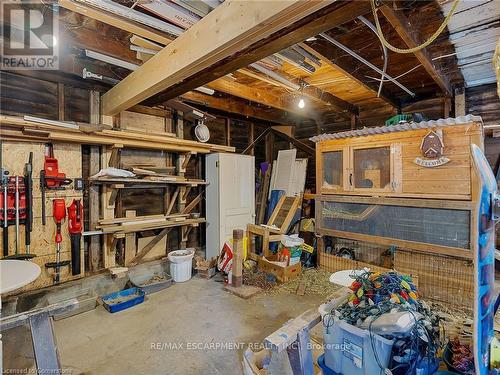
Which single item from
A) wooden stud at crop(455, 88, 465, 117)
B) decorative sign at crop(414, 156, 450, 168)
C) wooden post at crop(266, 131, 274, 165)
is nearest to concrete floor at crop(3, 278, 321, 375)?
decorative sign at crop(414, 156, 450, 168)

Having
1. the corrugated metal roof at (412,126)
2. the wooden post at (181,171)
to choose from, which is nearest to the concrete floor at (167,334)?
the wooden post at (181,171)

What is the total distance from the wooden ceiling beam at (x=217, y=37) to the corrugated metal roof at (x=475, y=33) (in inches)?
53.6

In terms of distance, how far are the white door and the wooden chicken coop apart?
1.18 m

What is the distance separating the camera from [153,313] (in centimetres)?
278

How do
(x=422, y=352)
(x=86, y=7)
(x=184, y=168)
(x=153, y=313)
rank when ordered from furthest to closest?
(x=184, y=168)
(x=153, y=313)
(x=86, y=7)
(x=422, y=352)

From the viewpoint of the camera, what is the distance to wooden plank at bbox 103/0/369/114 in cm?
Answer: 139

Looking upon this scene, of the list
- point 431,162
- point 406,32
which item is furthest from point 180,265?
point 406,32

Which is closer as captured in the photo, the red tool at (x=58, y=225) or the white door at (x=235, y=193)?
the red tool at (x=58, y=225)

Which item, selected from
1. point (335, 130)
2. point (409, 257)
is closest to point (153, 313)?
point (409, 257)

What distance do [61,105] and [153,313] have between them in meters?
2.49

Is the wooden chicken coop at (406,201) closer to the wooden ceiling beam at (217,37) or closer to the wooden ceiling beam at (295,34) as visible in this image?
the wooden ceiling beam at (295,34)

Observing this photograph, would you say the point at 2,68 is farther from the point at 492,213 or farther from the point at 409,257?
the point at 409,257

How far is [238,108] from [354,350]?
370 centimetres

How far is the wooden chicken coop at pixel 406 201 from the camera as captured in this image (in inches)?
108
